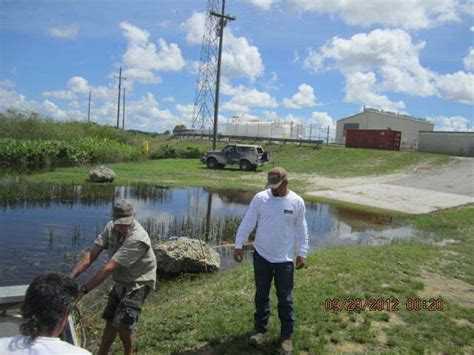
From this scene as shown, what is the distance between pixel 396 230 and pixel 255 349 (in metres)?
10.5

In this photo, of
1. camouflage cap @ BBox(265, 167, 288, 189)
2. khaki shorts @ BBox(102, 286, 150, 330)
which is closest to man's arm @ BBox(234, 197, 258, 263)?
camouflage cap @ BBox(265, 167, 288, 189)

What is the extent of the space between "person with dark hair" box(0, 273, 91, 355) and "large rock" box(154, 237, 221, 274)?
19.4ft

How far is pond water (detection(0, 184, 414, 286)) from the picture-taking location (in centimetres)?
907

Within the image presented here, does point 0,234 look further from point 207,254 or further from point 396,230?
point 396,230

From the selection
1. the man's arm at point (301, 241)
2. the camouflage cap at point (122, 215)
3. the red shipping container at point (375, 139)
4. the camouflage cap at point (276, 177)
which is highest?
the red shipping container at point (375, 139)

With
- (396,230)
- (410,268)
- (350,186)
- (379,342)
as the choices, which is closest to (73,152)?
(350,186)

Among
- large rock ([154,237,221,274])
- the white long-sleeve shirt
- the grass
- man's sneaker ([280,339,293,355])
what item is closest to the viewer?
man's sneaker ([280,339,293,355])

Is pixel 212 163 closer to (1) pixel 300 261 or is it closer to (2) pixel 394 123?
(2) pixel 394 123

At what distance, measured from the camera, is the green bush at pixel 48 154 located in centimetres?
2572

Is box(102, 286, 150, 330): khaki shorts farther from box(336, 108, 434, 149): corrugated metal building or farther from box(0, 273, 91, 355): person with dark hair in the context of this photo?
box(336, 108, 434, 149): corrugated metal building

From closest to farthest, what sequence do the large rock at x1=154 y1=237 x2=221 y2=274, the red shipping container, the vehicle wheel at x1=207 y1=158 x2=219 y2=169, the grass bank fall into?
the grass bank, the large rock at x1=154 y1=237 x2=221 y2=274, the vehicle wheel at x1=207 y1=158 x2=219 y2=169, the red shipping container

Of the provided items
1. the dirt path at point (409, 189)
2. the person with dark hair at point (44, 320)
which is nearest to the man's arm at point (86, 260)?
the person with dark hair at point (44, 320)

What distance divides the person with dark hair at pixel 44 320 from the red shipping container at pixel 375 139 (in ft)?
132

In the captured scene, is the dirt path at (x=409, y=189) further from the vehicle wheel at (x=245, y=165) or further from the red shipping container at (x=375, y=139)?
the red shipping container at (x=375, y=139)
